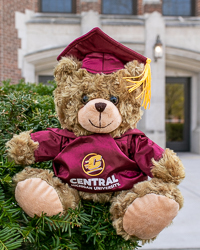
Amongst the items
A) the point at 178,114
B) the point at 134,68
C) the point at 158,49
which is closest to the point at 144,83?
the point at 134,68

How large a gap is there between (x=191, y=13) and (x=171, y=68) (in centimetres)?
197

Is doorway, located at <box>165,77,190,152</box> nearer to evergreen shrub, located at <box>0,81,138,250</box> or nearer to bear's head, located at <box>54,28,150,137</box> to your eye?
bear's head, located at <box>54,28,150,137</box>

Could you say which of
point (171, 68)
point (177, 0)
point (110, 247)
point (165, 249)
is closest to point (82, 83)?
point (110, 247)

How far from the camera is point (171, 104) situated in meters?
9.35

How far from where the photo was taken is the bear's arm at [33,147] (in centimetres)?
120

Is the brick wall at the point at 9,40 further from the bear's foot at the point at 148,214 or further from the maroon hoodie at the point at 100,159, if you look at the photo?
the bear's foot at the point at 148,214

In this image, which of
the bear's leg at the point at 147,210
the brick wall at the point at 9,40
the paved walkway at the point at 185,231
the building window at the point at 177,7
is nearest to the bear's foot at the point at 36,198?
the bear's leg at the point at 147,210

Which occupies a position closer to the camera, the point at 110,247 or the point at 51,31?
the point at 110,247

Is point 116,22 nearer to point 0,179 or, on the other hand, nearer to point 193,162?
point 193,162

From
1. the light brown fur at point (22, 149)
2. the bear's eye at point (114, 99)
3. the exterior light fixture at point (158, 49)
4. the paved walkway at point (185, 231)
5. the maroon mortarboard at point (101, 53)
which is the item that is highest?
the exterior light fixture at point (158, 49)

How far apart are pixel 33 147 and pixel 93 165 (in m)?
0.31

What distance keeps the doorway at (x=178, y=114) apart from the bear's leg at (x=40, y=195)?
845 cm

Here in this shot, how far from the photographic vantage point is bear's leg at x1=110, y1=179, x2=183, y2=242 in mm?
1063

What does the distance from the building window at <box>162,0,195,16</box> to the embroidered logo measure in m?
8.53
